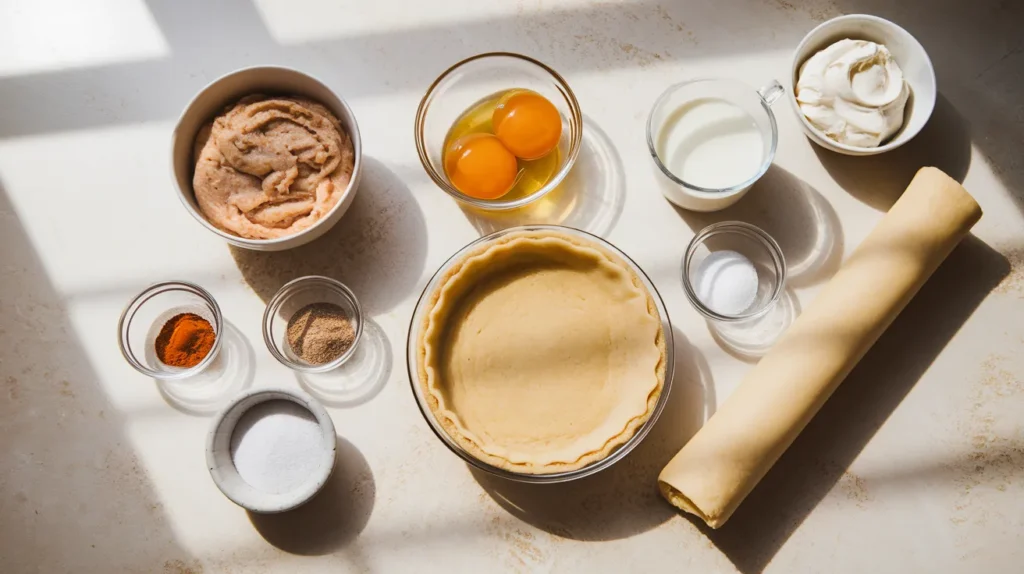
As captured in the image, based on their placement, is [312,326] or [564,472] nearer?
[564,472]

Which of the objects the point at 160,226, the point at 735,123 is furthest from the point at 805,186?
the point at 160,226

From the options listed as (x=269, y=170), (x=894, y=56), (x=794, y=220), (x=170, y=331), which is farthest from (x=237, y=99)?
(x=894, y=56)

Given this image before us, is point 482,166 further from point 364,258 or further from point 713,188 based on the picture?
point 713,188

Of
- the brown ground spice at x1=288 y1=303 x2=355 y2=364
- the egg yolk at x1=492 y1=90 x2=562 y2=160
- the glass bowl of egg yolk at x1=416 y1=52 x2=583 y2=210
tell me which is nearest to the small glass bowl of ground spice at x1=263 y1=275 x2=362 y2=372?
the brown ground spice at x1=288 y1=303 x2=355 y2=364

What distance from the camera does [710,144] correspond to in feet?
5.79

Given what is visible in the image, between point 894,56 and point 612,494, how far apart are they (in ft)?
4.04

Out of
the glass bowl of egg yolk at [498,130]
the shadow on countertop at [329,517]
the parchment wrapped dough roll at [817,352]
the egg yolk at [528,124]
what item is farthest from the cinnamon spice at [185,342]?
the parchment wrapped dough roll at [817,352]

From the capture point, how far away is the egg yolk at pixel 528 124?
174 centimetres

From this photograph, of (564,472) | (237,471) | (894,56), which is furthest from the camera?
(894,56)

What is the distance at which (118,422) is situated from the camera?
70.4 inches

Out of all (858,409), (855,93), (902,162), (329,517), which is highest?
(855,93)

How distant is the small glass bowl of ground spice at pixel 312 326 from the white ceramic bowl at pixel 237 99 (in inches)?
5.1

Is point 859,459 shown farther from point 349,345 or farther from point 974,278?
point 349,345

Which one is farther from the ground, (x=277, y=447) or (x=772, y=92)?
(x=772, y=92)
